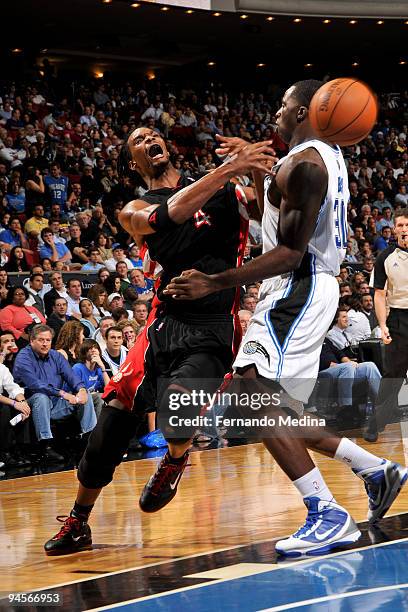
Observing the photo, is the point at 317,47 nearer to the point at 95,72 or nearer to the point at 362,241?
the point at 95,72

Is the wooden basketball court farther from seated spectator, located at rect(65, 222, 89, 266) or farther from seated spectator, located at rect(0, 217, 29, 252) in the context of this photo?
seated spectator, located at rect(65, 222, 89, 266)

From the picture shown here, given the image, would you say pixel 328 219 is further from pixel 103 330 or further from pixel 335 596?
pixel 103 330

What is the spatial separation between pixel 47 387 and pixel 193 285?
4483 millimetres

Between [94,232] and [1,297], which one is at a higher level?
[94,232]

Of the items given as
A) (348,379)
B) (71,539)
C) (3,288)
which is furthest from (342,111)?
(3,288)

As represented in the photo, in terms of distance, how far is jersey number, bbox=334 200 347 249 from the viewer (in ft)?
14.2

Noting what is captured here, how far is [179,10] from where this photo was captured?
776 inches

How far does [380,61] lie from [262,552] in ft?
76.3

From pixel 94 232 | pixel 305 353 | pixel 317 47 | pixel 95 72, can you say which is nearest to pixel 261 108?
pixel 317 47

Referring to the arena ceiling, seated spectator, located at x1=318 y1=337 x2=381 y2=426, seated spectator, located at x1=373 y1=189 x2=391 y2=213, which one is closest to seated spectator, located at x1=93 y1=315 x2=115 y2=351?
seated spectator, located at x1=318 y1=337 x2=381 y2=426

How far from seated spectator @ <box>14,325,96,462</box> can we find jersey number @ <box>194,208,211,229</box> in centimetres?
392

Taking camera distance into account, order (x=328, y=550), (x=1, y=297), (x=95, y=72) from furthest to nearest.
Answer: (x=95, y=72)
(x=1, y=297)
(x=328, y=550)

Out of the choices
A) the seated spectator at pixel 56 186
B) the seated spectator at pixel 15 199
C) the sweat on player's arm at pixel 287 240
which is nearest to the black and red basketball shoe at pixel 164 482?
the sweat on player's arm at pixel 287 240

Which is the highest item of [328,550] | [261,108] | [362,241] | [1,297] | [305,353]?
[261,108]
